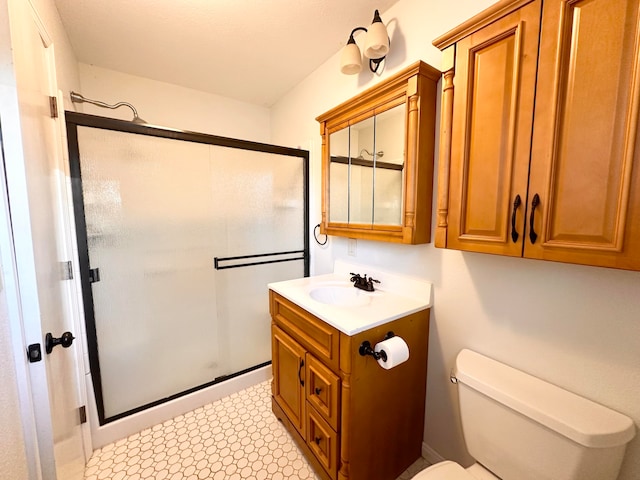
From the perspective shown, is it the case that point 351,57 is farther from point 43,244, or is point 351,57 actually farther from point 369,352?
point 43,244

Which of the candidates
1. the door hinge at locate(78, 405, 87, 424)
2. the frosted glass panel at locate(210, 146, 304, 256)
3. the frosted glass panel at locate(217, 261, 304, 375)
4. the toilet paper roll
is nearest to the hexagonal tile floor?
the door hinge at locate(78, 405, 87, 424)

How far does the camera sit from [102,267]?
1.45m

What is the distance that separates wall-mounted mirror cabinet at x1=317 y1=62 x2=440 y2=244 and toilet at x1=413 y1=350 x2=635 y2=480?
2.05 ft

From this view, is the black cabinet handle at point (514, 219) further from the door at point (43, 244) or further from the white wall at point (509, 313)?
the door at point (43, 244)

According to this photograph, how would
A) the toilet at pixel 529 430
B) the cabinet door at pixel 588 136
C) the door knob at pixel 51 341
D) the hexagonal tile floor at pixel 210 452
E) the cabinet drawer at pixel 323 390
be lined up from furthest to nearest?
the hexagonal tile floor at pixel 210 452
the cabinet drawer at pixel 323 390
the door knob at pixel 51 341
the toilet at pixel 529 430
the cabinet door at pixel 588 136

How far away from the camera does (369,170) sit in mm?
1521

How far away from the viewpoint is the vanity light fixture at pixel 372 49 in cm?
130

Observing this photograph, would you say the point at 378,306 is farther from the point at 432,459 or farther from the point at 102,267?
the point at 102,267

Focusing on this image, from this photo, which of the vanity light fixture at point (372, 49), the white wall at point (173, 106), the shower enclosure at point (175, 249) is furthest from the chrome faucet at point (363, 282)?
the white wall at point (173, 106)

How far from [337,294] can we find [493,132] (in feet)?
3.70

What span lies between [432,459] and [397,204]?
1356 mm


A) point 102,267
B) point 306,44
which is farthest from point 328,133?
point 102,267

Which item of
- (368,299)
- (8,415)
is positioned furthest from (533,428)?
(8,415)

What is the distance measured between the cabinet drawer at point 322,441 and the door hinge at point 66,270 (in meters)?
1.35
